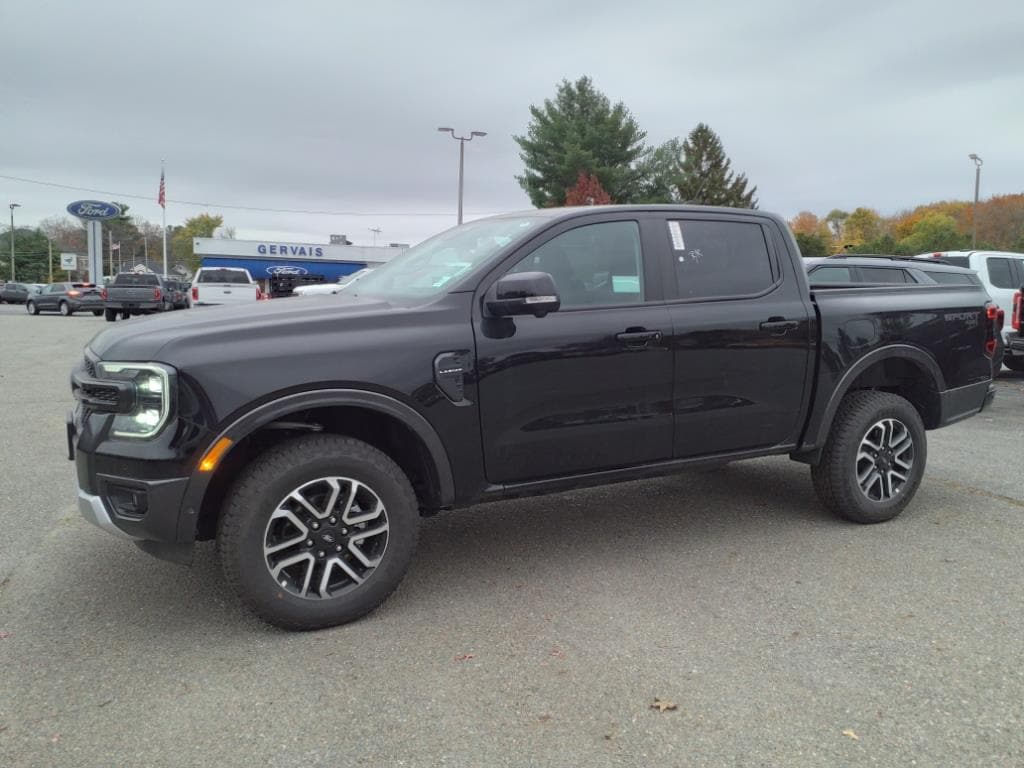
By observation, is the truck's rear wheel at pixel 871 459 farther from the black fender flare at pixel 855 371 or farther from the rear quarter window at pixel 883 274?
the rear quarter window at pixel 883 274

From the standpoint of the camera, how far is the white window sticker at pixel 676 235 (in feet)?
14.3

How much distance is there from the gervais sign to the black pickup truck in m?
45.5

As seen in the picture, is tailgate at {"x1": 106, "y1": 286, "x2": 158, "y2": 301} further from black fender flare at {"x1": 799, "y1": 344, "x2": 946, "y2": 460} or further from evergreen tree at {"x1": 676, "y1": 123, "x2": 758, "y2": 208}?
evergreen tree at {"x1": 676, "y1": 123, "x2": 758, "y2": 208}

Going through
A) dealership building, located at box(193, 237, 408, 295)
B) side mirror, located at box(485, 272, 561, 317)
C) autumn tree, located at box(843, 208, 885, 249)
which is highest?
autumn tree, located at box(843, 208, 885, 249)

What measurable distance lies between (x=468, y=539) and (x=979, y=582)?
2.65 metres

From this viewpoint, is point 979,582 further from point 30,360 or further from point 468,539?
point 30,360

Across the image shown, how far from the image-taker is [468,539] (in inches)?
184

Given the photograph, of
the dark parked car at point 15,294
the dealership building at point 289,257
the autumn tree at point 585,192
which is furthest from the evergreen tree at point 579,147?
the dark parked car at point 15,294

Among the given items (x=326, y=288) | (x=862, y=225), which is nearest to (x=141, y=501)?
(x=326, y=288)

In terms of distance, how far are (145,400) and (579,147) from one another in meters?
40.0

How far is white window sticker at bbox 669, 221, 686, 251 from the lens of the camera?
436 centimetres

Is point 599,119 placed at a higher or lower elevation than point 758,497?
higher

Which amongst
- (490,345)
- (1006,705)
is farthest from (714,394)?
(1006,705)

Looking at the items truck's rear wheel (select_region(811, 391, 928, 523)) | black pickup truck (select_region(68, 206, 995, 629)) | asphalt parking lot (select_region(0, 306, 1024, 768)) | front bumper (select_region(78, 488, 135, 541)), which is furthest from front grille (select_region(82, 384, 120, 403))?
truck's rear wheel (select_region(811, 391, 928, 523))
